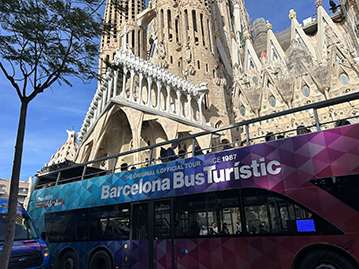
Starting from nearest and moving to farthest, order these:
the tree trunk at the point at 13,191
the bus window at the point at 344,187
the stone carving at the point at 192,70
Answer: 1. the bus window at the point at 344,187
2. the tree trunk at the point at 13,191
3. the stone carving at the point at 192,70

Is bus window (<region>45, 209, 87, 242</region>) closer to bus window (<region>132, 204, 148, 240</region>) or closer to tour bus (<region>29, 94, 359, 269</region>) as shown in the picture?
tour bus (<region>29, 94, 359, 269</region>)

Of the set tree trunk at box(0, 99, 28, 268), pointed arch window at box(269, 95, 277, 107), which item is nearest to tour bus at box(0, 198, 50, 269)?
tree trunk at box(0, 99, 28, 268)

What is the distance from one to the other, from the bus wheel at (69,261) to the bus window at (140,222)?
225 centimetres

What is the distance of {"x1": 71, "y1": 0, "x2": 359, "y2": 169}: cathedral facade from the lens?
21.3 m

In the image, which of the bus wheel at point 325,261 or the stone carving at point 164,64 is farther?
Answer: the stone carving at point 164,64

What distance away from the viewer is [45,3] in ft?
23.3

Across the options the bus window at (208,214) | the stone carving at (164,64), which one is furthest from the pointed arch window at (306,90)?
the bus window at (208,214)

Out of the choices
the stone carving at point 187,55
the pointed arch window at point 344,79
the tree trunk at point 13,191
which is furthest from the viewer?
the stone carving at point 187,55

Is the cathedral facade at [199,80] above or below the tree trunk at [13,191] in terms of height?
above

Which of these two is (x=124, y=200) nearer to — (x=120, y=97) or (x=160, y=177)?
(x=160, y=177)

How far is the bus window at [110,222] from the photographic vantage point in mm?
6777

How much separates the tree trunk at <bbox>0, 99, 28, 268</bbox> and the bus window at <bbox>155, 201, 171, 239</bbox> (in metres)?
2.88

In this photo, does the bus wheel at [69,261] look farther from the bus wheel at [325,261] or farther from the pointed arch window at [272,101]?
the pointed arch window at [272,101]

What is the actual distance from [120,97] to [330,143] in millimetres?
17614
